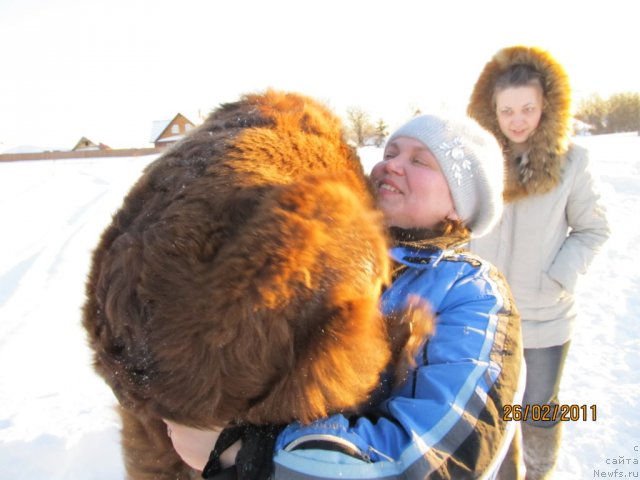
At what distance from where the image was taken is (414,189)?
137 centimetres

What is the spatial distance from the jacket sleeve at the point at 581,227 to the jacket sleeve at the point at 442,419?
151cm

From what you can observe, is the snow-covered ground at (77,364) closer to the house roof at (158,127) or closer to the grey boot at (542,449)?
the grey boot at (542,449)

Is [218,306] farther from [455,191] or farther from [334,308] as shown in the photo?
[455,191]

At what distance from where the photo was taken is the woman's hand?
2.83 feet

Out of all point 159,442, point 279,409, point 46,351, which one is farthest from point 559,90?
point 46,351

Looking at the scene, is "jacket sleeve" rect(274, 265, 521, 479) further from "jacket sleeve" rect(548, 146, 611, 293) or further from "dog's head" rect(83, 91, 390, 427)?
"jacket sleeve" rect(548, 146, 611, 293)

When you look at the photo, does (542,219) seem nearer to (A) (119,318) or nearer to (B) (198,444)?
(B) (198,444)

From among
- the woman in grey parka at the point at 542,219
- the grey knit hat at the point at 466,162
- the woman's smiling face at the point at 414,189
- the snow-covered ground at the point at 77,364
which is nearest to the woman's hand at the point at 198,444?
the snow-covered ground at the point at 77,364

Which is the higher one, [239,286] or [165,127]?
[165,127]

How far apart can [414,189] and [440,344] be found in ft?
1.85

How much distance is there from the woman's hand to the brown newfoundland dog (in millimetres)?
79

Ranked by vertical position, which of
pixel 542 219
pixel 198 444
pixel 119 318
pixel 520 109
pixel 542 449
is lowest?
pixel 542 449

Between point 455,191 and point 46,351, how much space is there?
4.21m

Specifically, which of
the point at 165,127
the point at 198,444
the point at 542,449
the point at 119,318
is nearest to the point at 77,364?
the point at 198,444
